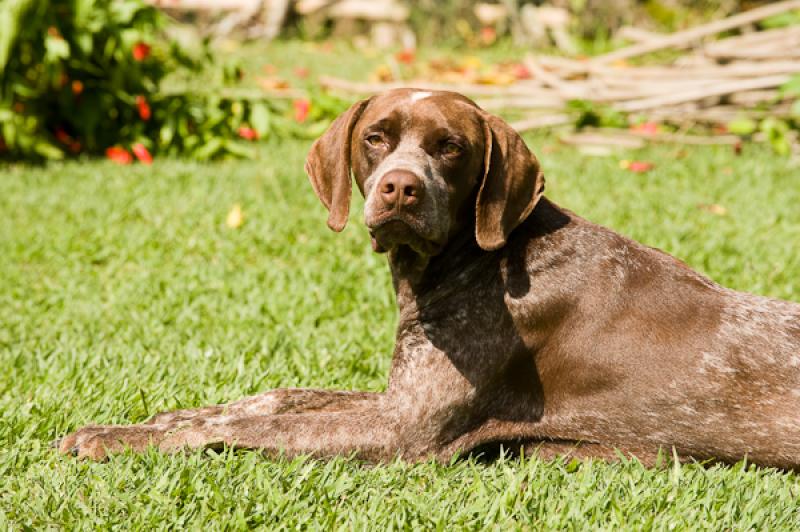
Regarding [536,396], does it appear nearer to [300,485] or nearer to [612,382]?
[612,382]

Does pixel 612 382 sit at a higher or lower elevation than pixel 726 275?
higher

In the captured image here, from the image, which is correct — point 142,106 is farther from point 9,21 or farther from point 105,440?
point 105,440

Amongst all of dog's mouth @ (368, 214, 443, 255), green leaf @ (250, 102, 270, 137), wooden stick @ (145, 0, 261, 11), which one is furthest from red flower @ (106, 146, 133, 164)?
wooden stick @ (145, 0, 261, 11)

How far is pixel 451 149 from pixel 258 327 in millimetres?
1977

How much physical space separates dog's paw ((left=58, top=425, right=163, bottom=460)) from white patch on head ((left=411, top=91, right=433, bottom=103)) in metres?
1.71

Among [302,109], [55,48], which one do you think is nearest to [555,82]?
[302,109]

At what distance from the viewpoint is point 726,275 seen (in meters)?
5.78

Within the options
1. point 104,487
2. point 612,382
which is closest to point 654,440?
point 612,382

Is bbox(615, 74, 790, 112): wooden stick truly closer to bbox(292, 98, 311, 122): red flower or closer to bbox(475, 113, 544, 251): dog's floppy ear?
bbox(292, 98, 311, 122): red flower

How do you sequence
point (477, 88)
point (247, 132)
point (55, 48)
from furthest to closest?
point (477, 88)
point (247, 132)
point (55, 48)

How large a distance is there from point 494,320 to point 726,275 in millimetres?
2652

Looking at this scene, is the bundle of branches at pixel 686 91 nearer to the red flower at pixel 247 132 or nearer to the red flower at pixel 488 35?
the red flower at pixel 247 132

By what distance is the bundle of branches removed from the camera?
8.95m

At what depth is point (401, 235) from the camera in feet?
11.8
